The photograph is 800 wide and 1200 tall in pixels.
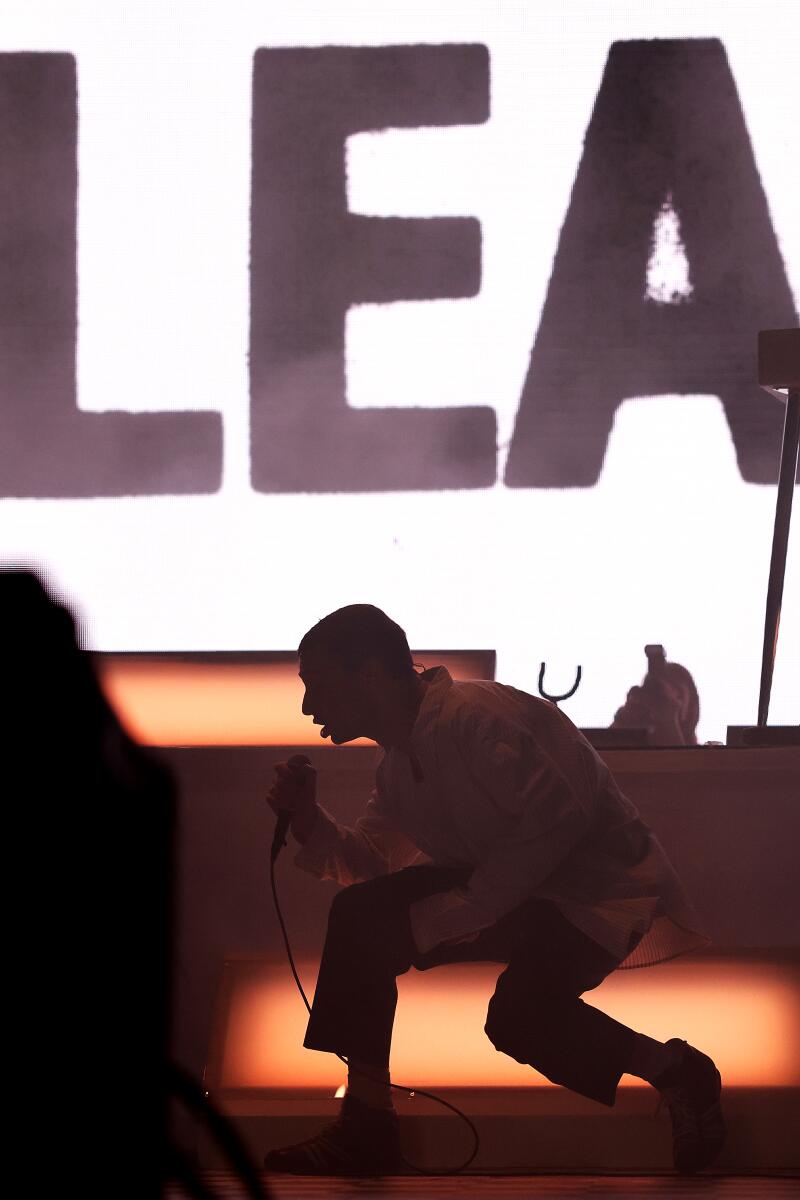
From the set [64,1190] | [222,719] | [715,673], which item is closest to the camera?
[64,1190]

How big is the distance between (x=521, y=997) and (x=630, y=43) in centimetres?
354

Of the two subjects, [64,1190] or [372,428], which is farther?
[372,428]

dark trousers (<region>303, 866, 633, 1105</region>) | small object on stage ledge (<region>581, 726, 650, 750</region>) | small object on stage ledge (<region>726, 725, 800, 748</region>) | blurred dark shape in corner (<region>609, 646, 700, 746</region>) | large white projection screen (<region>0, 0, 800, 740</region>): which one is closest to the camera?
dark trousers (<region>303, 866, 633, 1105</region>)

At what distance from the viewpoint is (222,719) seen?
2.75 meters

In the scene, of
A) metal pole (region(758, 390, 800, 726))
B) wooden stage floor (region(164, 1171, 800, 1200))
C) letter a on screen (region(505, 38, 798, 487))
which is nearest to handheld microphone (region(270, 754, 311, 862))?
wooden stage floor (region(164, 1171, 800, 1200))

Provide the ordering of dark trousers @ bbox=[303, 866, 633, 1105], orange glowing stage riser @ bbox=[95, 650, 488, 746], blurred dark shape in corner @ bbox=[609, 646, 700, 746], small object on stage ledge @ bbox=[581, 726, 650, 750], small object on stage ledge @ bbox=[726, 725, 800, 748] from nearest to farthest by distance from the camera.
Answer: dark trousers @ bbox=[303, 866, 633, 1105] < small object on stage ledge @ bbox=[726, 725, 800, 748] < small object on stage ledge @ bbox=[581, 726, 650, 750] < orange glowing stage riser @ bbox=[95, 650, 488, 746] < blurred dark shape in corner @ bbox=[609, 646, 700, 746]

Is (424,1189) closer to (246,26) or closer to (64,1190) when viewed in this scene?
(64,1190)

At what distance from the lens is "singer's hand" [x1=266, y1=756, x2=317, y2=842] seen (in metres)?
2.05

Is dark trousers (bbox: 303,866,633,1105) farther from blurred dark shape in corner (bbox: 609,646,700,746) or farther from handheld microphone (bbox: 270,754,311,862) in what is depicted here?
blurred dark shape in corner (bbox: 609,646,700,746)

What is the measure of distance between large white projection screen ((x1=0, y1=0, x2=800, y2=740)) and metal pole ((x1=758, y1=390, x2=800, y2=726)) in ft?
5.06

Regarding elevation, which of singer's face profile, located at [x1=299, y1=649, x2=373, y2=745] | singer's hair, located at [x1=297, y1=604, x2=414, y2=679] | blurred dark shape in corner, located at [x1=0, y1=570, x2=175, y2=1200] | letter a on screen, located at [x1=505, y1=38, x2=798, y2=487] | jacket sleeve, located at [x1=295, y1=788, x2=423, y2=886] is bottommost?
jacket sleeve, located at [x1=295, y1=788, x2=423, y2=886]

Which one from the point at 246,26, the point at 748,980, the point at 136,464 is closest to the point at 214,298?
the point at 136,464

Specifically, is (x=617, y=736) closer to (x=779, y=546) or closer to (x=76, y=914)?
(x=779, y=546)

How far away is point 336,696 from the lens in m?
2.08
